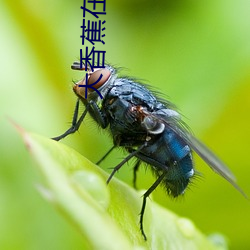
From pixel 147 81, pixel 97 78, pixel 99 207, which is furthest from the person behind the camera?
pixel 147 81

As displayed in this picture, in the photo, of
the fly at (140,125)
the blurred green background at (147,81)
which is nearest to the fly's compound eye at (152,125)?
the fly at (140,125)

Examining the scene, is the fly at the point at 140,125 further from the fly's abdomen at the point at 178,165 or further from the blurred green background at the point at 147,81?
the blurred green background at the point at 147,81

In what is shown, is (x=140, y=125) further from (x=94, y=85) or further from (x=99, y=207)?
(x=99, y=207)

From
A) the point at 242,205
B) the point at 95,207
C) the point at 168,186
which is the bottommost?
the point at 242,205

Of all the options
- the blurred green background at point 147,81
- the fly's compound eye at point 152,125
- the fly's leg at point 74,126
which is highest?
the fly's compound eye at point 152,125

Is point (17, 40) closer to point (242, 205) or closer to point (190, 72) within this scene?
point (190, 72)

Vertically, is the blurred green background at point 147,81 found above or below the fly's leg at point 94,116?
below

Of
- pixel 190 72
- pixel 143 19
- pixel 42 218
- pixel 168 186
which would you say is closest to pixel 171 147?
pixel 168 186

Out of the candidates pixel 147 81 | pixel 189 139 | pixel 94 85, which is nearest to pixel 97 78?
pixel 94 85
